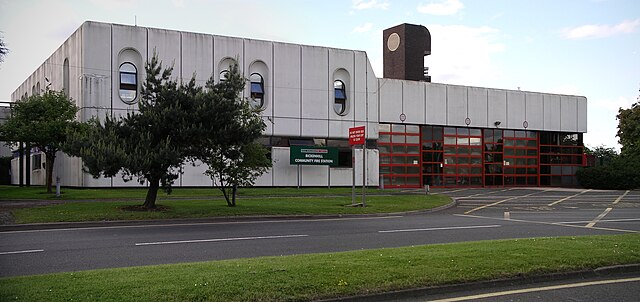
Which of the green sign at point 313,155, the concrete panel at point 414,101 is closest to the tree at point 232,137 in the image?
the green sign at point 313,155

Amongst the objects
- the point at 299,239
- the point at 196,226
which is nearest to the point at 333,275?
the point at 299,239

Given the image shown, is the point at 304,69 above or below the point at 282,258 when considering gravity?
above

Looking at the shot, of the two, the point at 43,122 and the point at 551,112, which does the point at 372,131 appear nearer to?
the point at 551,112

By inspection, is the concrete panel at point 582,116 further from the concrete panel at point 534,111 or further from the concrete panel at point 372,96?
the concrete panel at point 372,96

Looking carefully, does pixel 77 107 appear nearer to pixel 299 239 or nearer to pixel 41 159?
pixel 41 159

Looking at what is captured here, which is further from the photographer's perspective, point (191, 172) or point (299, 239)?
point (191, 172)

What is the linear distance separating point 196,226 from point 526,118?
3697 centimetres

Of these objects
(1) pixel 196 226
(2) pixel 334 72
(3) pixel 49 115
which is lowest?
(1) pixel 196 226

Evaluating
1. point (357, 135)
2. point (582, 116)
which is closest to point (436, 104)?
Result: point (582, 116)

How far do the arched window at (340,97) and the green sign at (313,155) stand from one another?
306 centimetres

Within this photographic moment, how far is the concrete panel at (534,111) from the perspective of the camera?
47750 millimetres

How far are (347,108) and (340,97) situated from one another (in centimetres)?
90

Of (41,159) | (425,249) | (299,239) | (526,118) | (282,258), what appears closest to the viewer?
(282,258)

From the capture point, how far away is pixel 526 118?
47.6 metres
